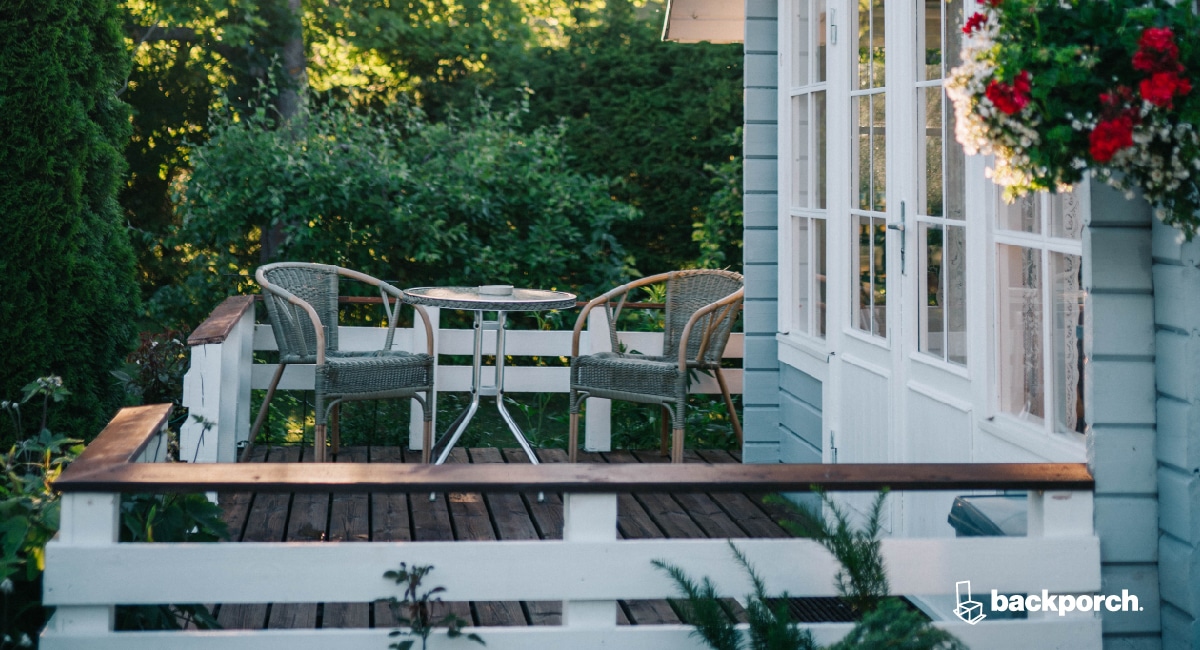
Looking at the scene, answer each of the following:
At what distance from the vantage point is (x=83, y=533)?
7.06ft

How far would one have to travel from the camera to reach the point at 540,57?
33.3 ft

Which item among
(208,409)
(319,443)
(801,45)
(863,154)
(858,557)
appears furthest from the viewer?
(319,443)

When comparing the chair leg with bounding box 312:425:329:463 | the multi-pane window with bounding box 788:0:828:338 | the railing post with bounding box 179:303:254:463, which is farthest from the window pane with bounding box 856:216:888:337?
the chair leg with bounding box 312:425:329:463

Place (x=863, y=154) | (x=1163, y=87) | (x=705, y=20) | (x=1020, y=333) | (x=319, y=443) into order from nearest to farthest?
(x=1163, y=87) < (x=1020, y=333) < (x=863, y=154) < (x=319, y=443) < (x=705, y=20)

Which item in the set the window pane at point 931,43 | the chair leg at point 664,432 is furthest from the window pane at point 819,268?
the chair leg at point 664,432

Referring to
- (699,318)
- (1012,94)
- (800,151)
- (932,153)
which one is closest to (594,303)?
(699,318)

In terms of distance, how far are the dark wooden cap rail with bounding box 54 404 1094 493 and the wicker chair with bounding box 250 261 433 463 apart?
224cm

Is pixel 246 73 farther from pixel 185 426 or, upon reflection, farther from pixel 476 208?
pixel 185 426

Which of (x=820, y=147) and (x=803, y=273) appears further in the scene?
(x=803, y=273)

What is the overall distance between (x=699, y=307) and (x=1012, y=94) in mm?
3430

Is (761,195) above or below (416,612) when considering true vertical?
above

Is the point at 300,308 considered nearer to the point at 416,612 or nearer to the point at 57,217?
the point at 57,217

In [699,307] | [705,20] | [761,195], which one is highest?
[705,20]

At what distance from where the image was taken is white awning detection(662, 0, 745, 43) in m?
5.65
